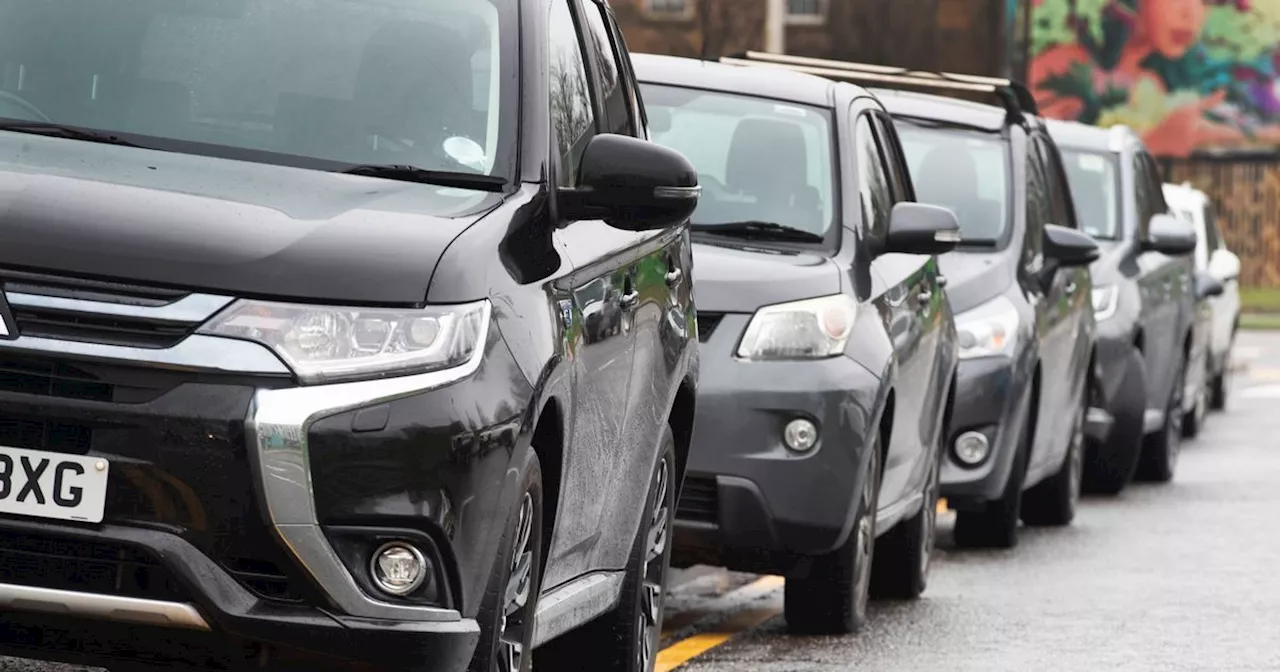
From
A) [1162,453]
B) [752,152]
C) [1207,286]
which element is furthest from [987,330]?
[1207,286]

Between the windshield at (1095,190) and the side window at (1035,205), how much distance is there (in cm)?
206

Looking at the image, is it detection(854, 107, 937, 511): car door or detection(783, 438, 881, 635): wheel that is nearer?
detection(783, 438, 881, 635): wheel

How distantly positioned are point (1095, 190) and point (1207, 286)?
11.8 feet

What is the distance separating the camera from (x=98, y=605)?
504 centimetres

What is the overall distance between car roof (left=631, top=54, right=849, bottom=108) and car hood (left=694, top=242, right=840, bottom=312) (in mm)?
960

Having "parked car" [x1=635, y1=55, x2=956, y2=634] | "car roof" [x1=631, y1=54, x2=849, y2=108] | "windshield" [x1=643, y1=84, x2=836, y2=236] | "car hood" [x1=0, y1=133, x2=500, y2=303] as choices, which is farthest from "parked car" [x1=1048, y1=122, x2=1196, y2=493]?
"car hood" [x1=0, y1=133, x2=500, y2=303]

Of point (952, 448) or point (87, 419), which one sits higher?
point (87, 419)

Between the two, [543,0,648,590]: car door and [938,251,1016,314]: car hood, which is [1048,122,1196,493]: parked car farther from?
[543,0,648,590]: car door

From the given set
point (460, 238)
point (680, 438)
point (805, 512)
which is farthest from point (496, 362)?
point (805, 512)

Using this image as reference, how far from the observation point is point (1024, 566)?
12148 millimetres

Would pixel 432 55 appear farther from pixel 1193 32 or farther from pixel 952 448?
pixel 1193 32

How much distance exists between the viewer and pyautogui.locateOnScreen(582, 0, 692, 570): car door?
6668mm

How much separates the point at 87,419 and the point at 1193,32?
174 feet

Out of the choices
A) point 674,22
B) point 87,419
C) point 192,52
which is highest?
point 192,52
